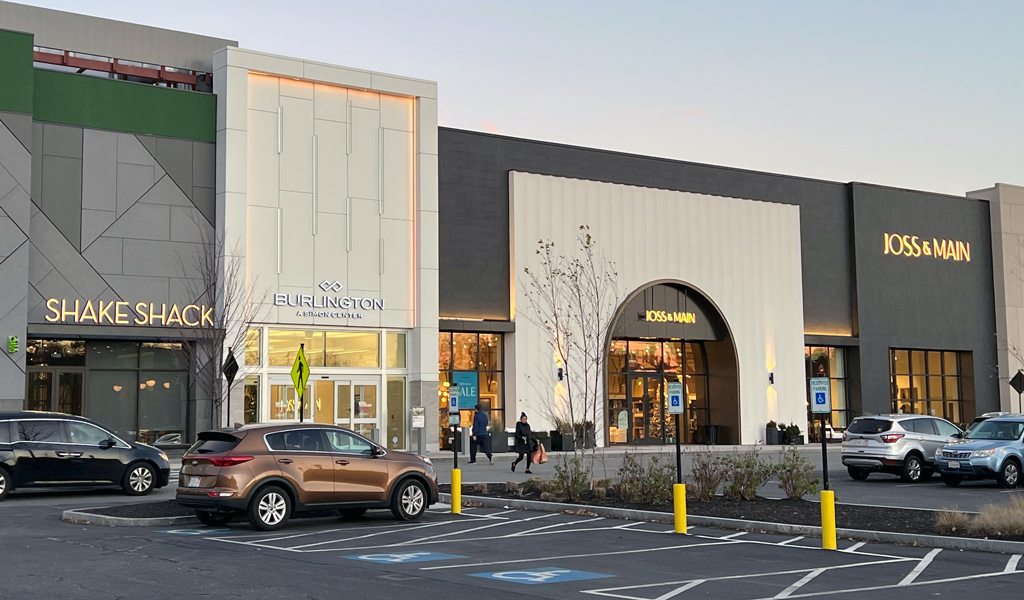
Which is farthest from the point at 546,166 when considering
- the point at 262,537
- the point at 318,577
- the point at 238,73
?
the point at 318,577

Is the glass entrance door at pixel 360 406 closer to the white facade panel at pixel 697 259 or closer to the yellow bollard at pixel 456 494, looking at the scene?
the white facade panel at pixel 697 259

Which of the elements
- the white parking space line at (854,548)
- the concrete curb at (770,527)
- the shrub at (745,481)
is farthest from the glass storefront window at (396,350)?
the white parking space line at (854,548)

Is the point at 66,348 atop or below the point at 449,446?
atop

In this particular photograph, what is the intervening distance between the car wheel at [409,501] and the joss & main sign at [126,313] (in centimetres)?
1704

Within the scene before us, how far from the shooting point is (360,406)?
37.2m

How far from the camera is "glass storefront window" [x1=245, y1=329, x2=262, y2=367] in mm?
35188

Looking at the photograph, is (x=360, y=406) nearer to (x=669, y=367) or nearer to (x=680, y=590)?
(x=669, y=367)

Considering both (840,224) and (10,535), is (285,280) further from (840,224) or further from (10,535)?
(840,224)

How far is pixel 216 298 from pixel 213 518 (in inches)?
679

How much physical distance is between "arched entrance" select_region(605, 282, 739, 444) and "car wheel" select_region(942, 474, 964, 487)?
61.0ft

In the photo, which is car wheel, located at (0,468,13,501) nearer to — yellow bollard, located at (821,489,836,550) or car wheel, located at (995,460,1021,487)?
yellow bollard, located at (821,489,836,550)

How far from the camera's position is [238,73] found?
35.0 meters

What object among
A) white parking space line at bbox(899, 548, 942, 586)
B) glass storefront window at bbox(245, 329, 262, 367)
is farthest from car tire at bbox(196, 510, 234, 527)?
glass storefront window at bbox(245, 329, 262, 367)

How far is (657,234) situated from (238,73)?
1795cm
